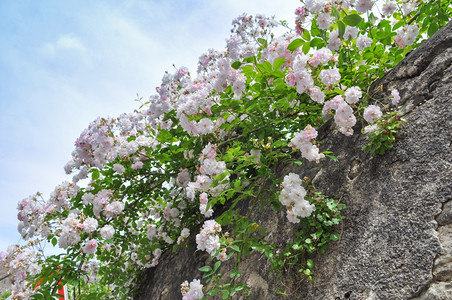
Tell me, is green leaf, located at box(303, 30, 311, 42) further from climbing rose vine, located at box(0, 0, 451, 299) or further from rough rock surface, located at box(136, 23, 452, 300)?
rough rock surface, located at box(136, 23, 452, 300)

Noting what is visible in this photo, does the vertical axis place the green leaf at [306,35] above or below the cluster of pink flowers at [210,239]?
above

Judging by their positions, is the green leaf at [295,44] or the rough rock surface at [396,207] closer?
the rough rock surface at [396,207]

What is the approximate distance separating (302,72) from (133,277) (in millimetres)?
2934

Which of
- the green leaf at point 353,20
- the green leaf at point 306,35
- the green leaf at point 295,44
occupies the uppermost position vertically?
the green leaf at point 306,35

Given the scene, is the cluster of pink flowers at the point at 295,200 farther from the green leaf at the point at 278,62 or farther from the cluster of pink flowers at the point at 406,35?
the cluster of pink flowers at the point at 406,35

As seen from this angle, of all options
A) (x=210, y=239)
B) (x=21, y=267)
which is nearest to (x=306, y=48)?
(x=210, y=239)

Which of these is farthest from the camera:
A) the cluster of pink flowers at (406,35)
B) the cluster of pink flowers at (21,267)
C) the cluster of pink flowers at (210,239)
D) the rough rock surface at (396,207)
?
the cluster of pink flowers at (21,267)

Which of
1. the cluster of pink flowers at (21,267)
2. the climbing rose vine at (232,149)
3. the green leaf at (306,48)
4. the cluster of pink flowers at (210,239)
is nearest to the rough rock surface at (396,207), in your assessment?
the climbing rose vine at (232,149)

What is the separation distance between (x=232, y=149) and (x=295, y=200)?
0.51 m

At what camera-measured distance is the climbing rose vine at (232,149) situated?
2.13 meters

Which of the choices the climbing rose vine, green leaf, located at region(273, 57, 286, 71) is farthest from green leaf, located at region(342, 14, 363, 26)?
green leaf, located at region(273, 57, 286, 71)

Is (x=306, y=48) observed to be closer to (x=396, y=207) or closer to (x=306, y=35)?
(x=306, y=35)

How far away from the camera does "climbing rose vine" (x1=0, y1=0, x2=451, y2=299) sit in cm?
213

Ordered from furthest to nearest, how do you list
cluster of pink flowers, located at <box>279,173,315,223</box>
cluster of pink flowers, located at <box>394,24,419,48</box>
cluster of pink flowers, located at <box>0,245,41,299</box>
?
cluster of pink flowers, located at <box>0,245,41,299</box>, cluster of pink flowers, located at <box>394,24,419,48</box>, cluster of pink flowers, located at <box>279,173,315,223</box>
